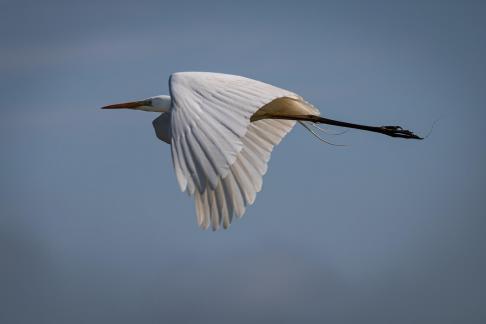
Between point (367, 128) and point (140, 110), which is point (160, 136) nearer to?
point (140, 110)

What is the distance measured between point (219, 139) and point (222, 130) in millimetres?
138

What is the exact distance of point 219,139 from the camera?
5.87m

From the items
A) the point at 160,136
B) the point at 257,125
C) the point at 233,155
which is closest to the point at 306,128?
the point at 257,125

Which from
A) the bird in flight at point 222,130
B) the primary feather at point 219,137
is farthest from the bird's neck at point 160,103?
the primary feather at point 219,137

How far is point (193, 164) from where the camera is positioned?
576 cm

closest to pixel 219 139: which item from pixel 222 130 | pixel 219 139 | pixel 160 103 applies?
pixel 219 139

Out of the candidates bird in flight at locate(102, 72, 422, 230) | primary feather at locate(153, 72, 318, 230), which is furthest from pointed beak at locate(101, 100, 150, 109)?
primary feather at locate(153, 72, 318, 230)

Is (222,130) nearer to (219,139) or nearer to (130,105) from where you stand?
(219,139)

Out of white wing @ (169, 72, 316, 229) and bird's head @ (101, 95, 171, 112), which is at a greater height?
bird's head @ (101, 95, 171, 112)

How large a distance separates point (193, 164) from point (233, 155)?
0.28 metres

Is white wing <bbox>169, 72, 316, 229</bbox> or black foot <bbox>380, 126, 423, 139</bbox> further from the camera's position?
black foot <bbox>380, 126, 423, 139</bbox>

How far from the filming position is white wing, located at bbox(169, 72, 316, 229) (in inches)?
225

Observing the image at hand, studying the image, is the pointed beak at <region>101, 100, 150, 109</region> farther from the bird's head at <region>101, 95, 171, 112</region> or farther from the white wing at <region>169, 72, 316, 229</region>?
the white wing at <region>169, 72, 316, 229</region>

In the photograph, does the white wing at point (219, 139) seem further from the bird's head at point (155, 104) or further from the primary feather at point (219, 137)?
the bird's head at point (155, 104)
